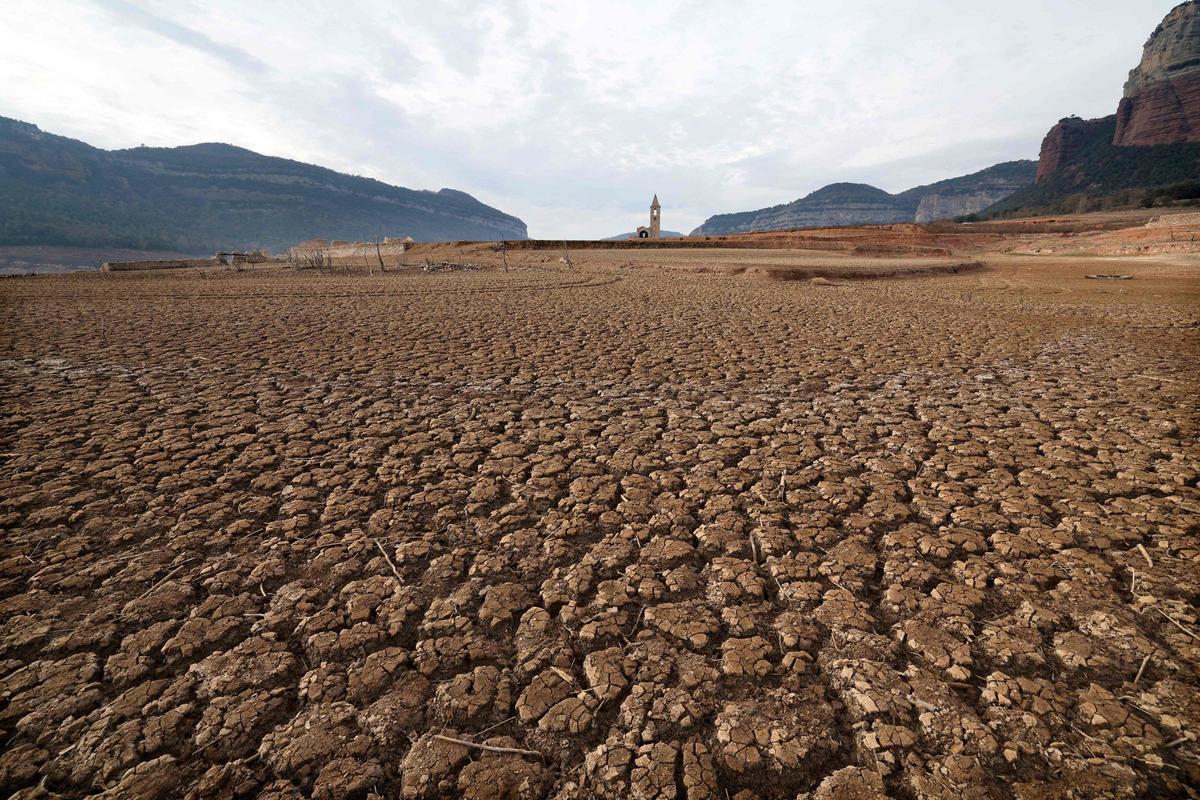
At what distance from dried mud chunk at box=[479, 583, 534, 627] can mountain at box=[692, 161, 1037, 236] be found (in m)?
143

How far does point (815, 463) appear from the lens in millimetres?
2941

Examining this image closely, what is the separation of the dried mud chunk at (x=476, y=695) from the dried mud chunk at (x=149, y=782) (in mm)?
648

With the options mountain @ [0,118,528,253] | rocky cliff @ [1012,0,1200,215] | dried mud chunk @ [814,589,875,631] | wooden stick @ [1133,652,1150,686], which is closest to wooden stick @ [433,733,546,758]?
dried mud chunk @ [814,589,875,631]

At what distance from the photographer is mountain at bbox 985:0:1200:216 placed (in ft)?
221

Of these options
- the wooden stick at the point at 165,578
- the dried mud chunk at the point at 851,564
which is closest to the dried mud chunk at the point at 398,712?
the wooden stick at the point at 165,578

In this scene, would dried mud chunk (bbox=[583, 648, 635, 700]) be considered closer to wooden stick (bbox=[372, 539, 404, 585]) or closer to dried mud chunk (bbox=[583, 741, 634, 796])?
dried mud chunk (bbox=[583, 741, 634, 796])

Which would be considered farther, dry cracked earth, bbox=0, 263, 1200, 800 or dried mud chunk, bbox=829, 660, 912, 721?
dried mud chunk, bbox=829, 660, 912, 721

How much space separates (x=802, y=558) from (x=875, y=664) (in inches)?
21.9

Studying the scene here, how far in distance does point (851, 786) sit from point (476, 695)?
1045mm

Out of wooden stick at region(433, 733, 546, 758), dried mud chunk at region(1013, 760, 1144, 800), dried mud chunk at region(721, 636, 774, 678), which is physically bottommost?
dried mud chunk at region(1013, 760, 1144, 800)

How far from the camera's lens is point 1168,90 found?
77.1 m

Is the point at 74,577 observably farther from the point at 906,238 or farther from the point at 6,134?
the point at 6,134

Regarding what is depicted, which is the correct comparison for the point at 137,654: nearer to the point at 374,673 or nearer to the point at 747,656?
the point at 374,673

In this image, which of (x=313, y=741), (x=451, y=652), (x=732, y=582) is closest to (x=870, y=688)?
(x=732, y=582)
